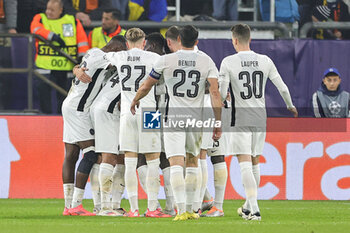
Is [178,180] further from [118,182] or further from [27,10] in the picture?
[27,10]

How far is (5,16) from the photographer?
56.0 ft

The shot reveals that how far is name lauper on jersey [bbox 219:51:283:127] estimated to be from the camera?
11.1 m

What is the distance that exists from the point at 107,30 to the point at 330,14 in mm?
4308

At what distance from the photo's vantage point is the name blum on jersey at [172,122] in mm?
10812

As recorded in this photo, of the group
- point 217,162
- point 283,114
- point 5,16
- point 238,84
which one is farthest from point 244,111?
point 5,16

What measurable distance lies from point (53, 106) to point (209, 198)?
4583 mm

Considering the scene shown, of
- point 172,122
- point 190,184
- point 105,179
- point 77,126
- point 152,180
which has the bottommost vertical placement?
point 105,179

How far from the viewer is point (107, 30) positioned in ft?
55.1

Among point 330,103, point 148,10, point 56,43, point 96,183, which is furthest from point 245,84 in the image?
→ point 148,10

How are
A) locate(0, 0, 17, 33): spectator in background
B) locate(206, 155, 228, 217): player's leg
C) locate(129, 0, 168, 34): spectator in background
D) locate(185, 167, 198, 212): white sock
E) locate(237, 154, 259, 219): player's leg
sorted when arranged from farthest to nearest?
locate(129, 0, 168, 34): spectator in background, locate(0, 0, 17, 33): spectator in background, locate(206, 155, 228, 217): player's leg, locate(185, 167, 198, 212): white sock, locate(237, 154, 259, 219): player's leg

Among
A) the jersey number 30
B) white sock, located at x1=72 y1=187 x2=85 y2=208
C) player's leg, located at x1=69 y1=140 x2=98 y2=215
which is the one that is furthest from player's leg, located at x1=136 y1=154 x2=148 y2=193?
the jersey number 30

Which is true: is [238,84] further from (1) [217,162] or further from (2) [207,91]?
(1) [217,162]

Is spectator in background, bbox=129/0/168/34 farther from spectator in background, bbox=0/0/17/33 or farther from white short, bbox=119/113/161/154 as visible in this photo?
white short, bbox=119/113/161/154

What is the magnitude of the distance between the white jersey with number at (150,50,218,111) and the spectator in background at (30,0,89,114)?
5.98m
